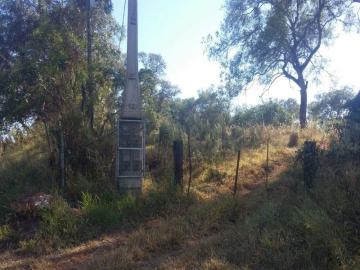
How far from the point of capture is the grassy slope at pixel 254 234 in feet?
16.4

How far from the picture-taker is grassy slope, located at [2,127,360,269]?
5.00 m

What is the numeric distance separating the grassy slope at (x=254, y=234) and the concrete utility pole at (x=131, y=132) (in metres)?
1.52

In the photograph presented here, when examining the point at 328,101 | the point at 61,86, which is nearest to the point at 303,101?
the point at 61,86

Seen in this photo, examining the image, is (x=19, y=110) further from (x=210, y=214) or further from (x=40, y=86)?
(x=210, y=214)

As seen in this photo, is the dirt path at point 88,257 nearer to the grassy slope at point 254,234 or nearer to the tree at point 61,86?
the grassy slope at point 254,234

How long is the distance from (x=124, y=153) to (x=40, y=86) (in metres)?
2.81

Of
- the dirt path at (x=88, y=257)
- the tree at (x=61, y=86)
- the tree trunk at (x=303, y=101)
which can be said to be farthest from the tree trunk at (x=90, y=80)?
the tree trunk at (x=303, y=101)

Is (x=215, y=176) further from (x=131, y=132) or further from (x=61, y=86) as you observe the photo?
(x=61, y=86)

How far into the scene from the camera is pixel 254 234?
18.9 feet

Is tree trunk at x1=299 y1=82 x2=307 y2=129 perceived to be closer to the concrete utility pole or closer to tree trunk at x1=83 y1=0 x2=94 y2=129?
tree trunk at x1=83 y1=0 x2=94 y2=129


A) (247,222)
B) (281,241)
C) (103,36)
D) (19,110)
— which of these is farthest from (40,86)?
(281,241)

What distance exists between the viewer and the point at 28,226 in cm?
771

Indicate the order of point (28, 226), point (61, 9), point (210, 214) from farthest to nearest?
point (61, 9) → point (28, 226) → point (210, 214)

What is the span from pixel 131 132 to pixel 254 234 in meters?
4.44
